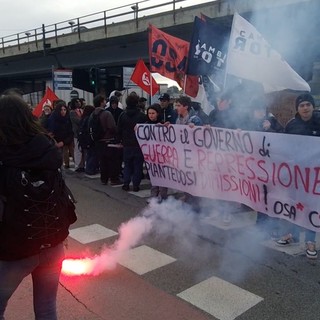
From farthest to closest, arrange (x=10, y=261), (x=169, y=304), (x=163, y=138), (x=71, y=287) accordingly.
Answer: (x=163, y=138) → (x=71, y=287) → (x=169, y=304) → (x=10, y=261)

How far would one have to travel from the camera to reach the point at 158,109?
256 inches

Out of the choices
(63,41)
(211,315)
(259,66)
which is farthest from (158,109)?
(63,41)

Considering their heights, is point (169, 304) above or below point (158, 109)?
below

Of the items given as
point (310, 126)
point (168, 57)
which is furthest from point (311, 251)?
point (168, 57)

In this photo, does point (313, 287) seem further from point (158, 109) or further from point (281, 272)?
point (158, 109)

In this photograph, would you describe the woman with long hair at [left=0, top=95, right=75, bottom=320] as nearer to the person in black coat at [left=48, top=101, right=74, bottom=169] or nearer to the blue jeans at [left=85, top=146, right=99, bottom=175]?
the blue jeans at [left=85, top=146, right=99, bottom=175]

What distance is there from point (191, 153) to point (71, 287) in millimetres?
2302

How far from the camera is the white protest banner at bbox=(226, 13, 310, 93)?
15.7 ft

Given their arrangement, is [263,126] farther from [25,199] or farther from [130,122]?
[25,199]

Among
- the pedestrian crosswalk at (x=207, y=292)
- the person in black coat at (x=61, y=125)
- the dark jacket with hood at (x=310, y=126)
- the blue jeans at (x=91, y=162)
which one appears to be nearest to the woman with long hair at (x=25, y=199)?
A: the pedestrian crosswalk at (x=207, y=292)

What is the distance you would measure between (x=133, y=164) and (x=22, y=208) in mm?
5243

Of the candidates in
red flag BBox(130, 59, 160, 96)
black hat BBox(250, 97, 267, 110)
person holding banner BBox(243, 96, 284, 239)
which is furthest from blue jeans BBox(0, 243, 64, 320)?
red flag BBox(130, 59, 160, 96)

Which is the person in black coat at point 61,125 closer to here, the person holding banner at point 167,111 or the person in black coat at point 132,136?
the person in black coat at point 132,136

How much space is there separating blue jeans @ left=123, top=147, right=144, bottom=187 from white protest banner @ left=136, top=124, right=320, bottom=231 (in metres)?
1.25
